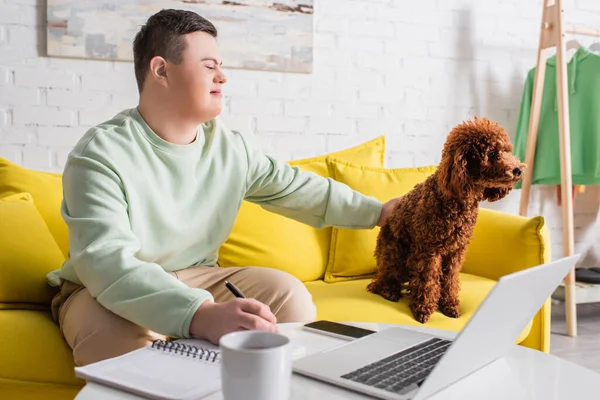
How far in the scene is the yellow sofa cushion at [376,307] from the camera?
5.98 feet

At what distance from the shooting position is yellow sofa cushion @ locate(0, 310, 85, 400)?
4.81 ft

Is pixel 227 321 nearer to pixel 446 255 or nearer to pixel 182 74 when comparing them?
pixel 182 74

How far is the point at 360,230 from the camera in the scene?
226 centimetres

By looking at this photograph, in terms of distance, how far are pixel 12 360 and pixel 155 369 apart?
0.76 metres

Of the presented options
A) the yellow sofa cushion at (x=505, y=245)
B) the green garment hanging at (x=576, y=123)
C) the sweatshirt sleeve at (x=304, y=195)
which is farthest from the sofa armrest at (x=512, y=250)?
the green garment hanging at (x=576, y=123)

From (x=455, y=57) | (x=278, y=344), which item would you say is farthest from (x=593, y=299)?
(x=278, y=344)

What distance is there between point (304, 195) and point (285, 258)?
0.56 m

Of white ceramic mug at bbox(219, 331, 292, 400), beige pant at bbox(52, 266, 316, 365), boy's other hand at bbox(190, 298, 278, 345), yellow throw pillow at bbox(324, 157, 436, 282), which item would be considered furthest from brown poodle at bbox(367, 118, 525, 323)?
white ceramic mug at bbox(219, 331, 292, 400)

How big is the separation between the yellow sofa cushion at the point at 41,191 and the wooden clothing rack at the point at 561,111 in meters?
2.12

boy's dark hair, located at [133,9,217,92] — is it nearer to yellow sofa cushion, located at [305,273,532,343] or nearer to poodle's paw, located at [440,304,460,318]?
yellow sofa cushion, located at [305,273,532,343]

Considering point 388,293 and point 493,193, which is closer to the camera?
point 493,193

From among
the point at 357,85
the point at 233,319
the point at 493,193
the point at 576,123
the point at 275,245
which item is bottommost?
the point at 275,245

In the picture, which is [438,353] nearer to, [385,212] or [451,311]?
[385,212]

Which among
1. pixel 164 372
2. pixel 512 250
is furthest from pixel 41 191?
pixel 512 250
